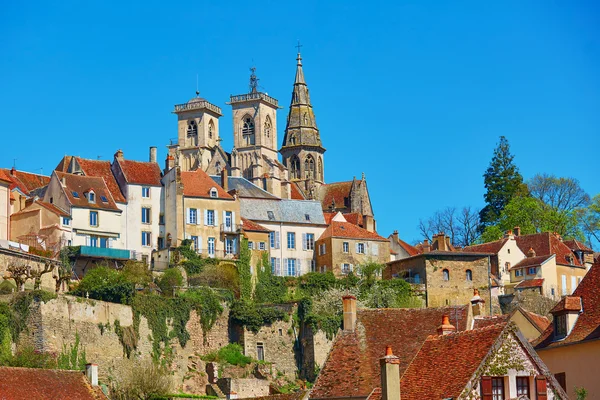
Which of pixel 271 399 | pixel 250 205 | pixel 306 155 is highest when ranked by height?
pixel 306 155

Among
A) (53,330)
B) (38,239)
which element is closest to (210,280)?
(38,239)

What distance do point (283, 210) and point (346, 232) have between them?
4.95 metres

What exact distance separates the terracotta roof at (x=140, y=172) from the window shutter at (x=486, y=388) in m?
58.1

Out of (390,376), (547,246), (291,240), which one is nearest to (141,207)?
(291,240)

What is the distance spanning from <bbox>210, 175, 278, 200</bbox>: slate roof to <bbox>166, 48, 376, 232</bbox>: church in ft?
44.4

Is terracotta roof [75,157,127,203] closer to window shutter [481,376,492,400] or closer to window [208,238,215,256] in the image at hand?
window [208,238,215,256]

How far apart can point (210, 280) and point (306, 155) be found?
43.1 meters

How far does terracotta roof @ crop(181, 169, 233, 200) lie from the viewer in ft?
284

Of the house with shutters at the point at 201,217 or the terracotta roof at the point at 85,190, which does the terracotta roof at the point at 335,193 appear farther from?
the terracotta roof at the point at 85,190

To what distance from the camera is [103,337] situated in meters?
66.7

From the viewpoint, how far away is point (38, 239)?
79125 millimetres

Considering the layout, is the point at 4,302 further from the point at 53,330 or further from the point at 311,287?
the point at 311,287

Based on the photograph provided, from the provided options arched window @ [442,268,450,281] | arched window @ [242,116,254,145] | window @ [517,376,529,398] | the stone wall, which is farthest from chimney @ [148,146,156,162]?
window @ [517,376,529,398]

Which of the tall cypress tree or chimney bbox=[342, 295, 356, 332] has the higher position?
the tall cypress tree
